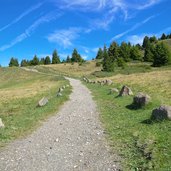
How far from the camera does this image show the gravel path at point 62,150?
36.4 feet

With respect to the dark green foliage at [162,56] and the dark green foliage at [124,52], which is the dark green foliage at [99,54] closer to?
the dark green foliage at [124,52]

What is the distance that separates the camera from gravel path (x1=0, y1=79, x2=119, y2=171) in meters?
11.1

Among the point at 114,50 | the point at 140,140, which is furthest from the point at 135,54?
the point at 140,140

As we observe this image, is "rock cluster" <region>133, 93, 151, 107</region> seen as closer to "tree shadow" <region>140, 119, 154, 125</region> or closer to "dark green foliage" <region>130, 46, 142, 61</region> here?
"tree shadow" <region>140, 119, 154, 125</region>

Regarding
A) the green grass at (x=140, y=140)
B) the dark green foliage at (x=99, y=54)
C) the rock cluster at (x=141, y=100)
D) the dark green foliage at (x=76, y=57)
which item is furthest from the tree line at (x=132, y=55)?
the green grass at (x=140, y=140)

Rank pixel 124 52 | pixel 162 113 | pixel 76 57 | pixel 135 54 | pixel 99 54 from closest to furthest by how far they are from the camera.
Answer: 1. pixel 162 113
2. pixel 124 52
3. pixel 135 54
4. pixel 76 57
5. pixel 99 54

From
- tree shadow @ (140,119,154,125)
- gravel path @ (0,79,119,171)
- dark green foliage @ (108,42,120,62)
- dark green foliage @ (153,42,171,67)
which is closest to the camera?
gravel path @ (0,79,119,171)

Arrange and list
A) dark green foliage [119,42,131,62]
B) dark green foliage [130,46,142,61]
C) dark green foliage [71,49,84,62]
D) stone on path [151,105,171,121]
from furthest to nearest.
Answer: dark green foliage [71,49,84,62], dark green foliage [130,46,142,61], dark green foliage [119,42,131,62], stone on path [151,105,171,121]

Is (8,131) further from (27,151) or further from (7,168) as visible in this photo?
(7,168)

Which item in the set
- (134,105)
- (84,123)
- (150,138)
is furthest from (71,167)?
(134,105)

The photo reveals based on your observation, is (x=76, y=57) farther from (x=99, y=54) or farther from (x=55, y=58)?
(x=99, y=54)

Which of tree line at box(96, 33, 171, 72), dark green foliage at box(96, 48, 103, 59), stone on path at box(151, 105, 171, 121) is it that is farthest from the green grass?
dark green foliage at box(96, 48, 103, 59)

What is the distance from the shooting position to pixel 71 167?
10898mm

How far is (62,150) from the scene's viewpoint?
43.0 ft
